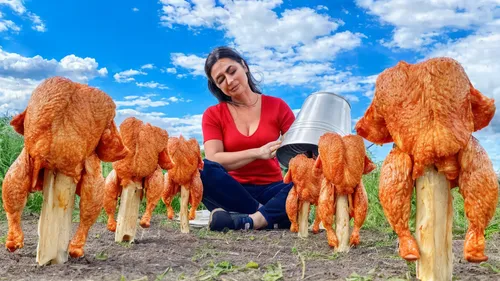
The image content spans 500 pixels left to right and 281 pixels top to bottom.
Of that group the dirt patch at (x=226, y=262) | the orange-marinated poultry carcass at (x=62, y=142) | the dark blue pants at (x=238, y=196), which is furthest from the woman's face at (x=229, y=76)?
the orange-marinated poultry carcass at (x=62, y=142)

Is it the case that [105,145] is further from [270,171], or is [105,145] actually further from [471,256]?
[270,171]

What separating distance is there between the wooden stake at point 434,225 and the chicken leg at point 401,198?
7 centimetres

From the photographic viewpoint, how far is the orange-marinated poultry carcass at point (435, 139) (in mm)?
2373

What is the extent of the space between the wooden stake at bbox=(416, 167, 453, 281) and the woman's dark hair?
4135 millimetres

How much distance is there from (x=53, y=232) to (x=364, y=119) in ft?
6.42

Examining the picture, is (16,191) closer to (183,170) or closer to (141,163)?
(141,163)

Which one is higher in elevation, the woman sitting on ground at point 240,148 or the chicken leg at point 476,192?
the woman sitting on ground at point 240,148

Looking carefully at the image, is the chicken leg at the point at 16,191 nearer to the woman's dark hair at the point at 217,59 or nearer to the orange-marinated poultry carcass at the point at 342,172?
the orange-marinated poultry carcass at the point at 342,172

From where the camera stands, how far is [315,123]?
15.6 feet

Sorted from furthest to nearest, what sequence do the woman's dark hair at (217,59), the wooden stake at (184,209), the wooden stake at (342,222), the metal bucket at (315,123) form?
1. the woman's dark hair at (217,59)
2. the wooden stake at (184,209)
3. the metal bucket at (315,123)
4. the wooden stake at (342,222)

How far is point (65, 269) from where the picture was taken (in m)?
2.93

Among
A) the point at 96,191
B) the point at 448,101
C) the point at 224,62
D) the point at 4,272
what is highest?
the point at 224,62

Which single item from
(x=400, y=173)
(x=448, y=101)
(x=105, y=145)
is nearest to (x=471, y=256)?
(x=400, y=173)

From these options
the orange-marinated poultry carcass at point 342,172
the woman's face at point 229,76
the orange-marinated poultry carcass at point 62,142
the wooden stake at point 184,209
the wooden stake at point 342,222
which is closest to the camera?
the orange-marinated poultry carcass at point 62,142
